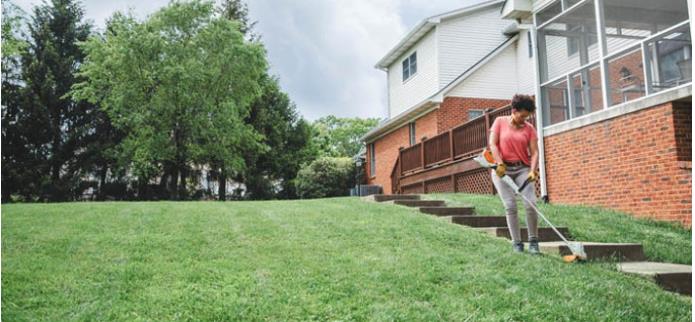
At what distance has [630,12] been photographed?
10.9m

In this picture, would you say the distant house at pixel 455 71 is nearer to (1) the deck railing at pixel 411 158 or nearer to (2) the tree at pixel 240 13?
(1) the deck railing at pixel 411 158

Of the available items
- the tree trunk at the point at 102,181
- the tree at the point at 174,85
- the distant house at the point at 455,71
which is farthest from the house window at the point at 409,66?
the tree trunk at the point at 102,181

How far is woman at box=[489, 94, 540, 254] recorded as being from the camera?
5617mm

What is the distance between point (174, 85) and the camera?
2262 cm

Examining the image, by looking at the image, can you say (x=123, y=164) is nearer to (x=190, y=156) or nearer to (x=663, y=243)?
(x=190, y=156)

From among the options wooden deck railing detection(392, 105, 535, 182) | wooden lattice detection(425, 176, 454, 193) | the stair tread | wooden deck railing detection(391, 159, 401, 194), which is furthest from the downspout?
wooden deck railing detection(391, 159, 401, 194)

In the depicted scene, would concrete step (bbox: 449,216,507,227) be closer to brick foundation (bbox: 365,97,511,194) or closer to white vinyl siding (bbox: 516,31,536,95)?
brick foundation (bbox: 365,97,511,194)

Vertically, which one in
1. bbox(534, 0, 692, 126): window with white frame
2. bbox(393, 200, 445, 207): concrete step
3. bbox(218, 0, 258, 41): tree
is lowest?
bbox(393, 200, 445, 207): concrete step

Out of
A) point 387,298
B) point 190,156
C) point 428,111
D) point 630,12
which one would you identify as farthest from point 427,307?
point 190,156

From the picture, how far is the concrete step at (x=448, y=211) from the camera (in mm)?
8719

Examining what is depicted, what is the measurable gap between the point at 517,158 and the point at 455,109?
1140cm

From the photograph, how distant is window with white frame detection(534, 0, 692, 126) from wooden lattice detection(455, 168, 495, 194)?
212cm

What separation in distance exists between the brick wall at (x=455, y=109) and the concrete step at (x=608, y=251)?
1092 cm

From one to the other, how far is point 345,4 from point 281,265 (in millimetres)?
3916
